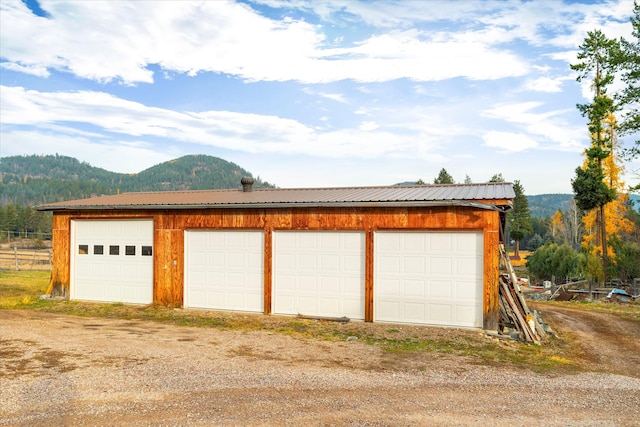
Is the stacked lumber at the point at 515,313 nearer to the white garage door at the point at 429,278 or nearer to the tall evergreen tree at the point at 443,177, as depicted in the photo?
the white garage door at the point at 429,278

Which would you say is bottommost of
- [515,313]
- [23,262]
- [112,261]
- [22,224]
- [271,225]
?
[23,262]

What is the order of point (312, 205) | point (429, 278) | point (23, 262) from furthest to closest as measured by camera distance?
point (23, 262) → point (312, 205) → point (429, 278)

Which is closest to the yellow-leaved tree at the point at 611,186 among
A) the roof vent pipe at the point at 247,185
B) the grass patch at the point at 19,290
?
the roof vent pipe at the point at 247,185

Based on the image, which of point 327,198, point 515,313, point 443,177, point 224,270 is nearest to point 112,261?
point 224,270

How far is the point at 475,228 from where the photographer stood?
1275 centimetres

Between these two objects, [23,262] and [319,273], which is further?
[23,262]

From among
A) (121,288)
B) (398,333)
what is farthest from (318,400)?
(121,288)

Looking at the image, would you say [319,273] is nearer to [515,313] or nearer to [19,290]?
[515,313]

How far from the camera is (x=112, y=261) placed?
16625 mm

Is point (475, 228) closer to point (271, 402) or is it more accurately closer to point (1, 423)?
point (271, 402)

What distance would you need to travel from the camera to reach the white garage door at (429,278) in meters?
12.8

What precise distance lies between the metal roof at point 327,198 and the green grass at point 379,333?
3336mm

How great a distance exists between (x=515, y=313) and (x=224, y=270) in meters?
8.61

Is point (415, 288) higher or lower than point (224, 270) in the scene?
lower
